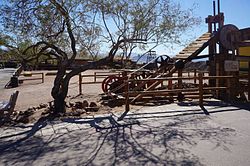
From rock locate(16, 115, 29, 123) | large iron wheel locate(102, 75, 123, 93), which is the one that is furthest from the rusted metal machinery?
rock locate(16, 115, 29, 123)

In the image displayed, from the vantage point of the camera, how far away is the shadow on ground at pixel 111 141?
469 cm

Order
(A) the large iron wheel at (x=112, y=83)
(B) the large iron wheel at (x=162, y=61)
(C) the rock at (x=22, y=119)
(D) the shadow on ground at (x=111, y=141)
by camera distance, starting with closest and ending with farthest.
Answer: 1. (D) the shadow on ground at (x=111, y=141)
2. (C) the rock at (x=22, y=119)
3. (B) the large iron wheel at (x=162, y=61)
4. (A) the large iron wheel at (x=112, y=83)

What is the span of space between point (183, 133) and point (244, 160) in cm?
174

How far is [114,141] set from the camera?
5.64m

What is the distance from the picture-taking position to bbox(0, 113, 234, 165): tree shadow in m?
Answer: 4.70

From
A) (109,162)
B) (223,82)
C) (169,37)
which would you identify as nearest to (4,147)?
(109,162)

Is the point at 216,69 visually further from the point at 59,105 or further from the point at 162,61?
the point at 59,105

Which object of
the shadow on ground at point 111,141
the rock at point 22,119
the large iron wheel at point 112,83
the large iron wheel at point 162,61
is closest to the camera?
the shadow on ground at point 111,141

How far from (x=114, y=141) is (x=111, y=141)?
0.19ft

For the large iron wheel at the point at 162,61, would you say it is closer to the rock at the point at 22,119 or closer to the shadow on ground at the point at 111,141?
the shadow on ground at the point at 111,141

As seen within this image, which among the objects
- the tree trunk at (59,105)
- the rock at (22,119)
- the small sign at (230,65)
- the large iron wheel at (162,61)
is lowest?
the rock at (22,119)

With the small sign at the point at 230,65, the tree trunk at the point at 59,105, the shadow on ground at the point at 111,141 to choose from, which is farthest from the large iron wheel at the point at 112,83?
the shadow on ground at the point at 111,141

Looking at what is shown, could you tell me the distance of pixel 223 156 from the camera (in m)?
4.69

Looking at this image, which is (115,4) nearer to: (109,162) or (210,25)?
(109,162)
